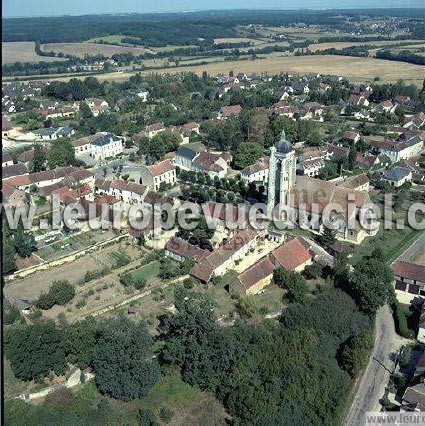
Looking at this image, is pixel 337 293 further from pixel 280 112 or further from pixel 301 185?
pixel 280 112

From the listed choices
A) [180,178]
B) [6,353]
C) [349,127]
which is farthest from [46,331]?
[349,127]

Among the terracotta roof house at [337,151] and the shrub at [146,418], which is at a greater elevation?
the terracotta roof house at [337,151]

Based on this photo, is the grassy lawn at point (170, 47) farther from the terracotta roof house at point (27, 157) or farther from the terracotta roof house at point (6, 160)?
the terracotta roof house at point (27, 157)

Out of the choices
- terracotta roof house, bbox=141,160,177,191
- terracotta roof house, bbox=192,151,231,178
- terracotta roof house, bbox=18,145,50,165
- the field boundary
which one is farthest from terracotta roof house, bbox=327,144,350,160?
terracotta roof house, bbox=18,145,50,165

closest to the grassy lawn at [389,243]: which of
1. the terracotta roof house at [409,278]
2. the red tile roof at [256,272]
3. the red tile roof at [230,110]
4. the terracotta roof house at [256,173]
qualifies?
the terracotta roof house at [409,278]

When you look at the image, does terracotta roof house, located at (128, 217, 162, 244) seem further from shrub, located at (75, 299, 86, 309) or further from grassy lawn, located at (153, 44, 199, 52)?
grassy lawn, located at (153, 44, 199, 52)

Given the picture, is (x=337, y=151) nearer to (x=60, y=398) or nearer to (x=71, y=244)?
(x=71, y=244)

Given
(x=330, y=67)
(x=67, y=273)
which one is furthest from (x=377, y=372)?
(x=330, y=67)
